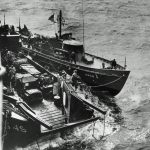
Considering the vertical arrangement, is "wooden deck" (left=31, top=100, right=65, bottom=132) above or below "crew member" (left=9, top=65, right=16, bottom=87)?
below

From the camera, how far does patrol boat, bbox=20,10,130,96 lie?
28.1 metres

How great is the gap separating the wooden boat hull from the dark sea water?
1940mm

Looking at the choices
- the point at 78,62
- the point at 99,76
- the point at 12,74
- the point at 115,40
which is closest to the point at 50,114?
the point at 12,74

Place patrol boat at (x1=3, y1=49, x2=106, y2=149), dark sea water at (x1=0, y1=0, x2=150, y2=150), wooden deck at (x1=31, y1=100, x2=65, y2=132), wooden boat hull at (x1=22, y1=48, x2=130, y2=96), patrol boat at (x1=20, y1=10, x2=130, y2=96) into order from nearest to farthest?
patrol boat at (x1=3, y1=49, x2=106, y2=149), wooden deck at (x1=31, y1=100, x2=65, y2=132), dark sea water at (x1=0, y1=0, x2=150, y2=150), wooden boat hull at (x1=22, y1=48, x2=130, y2=96), patrol boat at (x1=20, y1=10, x2=130, y2=96)

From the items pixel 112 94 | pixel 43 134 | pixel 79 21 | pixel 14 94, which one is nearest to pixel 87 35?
pixel 79 21

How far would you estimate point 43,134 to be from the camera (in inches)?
784

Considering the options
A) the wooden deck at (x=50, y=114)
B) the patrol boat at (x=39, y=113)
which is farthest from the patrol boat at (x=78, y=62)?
the wooden deck at (x=50, y=114)

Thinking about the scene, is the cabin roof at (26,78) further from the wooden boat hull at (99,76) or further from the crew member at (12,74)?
the wooden boat hull at (99,76)

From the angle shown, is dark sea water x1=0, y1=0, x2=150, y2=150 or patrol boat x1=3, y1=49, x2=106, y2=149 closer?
patrol boat x1=3, y1=49, x2=106, y2=149

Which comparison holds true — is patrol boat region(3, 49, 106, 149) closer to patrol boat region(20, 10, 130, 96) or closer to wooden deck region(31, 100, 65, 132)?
wooden deck region(31, 100, 65, 132)

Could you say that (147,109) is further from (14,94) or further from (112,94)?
(14,94)

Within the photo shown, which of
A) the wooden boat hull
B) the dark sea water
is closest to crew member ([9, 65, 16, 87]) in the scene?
the wooden boat hull

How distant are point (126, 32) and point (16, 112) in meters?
37.0

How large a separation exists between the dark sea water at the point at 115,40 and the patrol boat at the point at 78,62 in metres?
2.59
